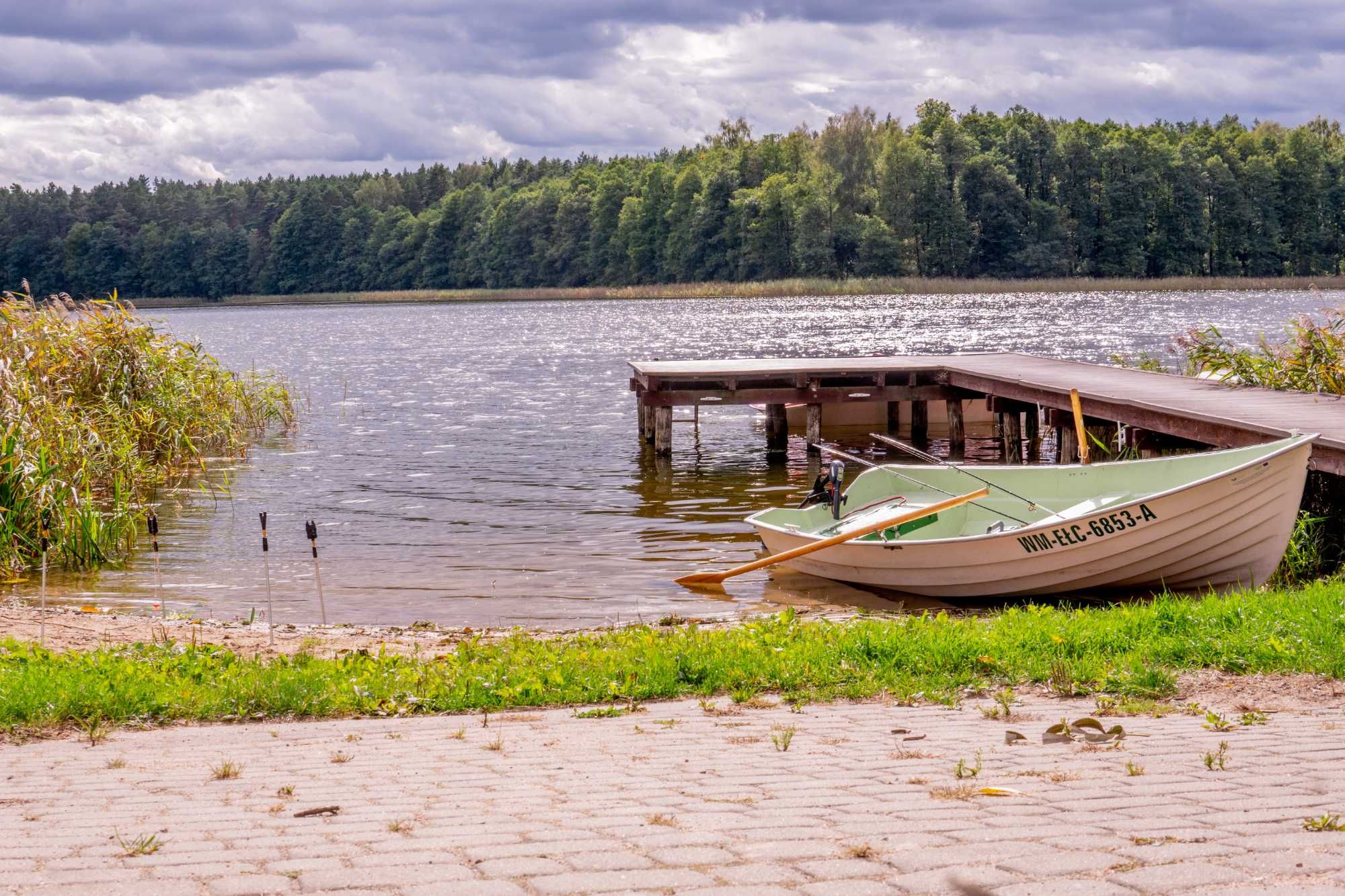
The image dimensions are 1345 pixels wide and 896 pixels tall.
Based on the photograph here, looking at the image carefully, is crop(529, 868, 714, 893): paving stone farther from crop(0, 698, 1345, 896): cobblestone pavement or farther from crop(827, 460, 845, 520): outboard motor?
crop(827, 460, 845, 520): outboard motor

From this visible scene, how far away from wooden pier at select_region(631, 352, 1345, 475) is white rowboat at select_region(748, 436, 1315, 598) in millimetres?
2567

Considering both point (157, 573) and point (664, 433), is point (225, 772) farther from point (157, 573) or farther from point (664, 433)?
point (664, 433)

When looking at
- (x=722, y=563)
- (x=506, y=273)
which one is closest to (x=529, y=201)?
(x=506, y=273)

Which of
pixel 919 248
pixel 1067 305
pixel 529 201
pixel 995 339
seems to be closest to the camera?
pixel 995 339

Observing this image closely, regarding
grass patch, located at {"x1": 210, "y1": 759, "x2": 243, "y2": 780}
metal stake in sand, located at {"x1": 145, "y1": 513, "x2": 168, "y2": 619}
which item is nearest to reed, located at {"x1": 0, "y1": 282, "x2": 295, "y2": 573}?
metal stake in sand, located at {"x1": 145, "y1": 513, "x2": 168, "y2": 619}

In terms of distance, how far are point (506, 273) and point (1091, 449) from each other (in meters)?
127

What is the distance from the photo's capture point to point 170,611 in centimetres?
1251

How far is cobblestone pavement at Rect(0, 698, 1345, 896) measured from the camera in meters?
3.70

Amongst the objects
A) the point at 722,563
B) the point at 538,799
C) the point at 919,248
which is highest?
the point at 919,248

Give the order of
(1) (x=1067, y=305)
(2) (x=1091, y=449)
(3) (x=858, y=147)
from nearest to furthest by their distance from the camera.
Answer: (2) (x=1091, y=449) → (1) (x=1067, y=305) → (3) (x=858, y=147)

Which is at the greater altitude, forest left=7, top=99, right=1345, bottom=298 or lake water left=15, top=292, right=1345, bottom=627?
forest left=7, top=99, right=1345, bottom=298

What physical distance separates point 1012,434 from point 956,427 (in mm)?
2271

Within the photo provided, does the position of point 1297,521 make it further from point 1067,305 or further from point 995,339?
point 1067,305

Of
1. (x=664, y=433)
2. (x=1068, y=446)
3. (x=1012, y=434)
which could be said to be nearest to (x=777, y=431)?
(x=664, y=433)
